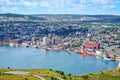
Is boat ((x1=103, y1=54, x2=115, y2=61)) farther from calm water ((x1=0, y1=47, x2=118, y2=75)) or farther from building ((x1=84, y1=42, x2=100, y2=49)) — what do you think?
building ((x1=84, y1=42, x2=100, y2=49))

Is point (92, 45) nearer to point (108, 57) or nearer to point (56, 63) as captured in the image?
point (108, 57)

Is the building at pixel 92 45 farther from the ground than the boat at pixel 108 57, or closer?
farther from the ground

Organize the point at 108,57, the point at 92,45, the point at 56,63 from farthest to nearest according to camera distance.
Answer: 1. the point at 92,45
2. the point at 108,57
3. the point at 56,63

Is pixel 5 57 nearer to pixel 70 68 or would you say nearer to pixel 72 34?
pixel 70 68

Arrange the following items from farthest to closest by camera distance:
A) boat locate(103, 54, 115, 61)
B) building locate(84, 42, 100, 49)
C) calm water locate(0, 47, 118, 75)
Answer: building locate(84, 42, 100, 49) → boat locate(103, 54, 115, 61) → calm water locate(0, 47, 118, 75)

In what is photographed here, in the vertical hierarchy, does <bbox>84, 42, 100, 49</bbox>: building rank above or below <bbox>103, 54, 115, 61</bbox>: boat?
above

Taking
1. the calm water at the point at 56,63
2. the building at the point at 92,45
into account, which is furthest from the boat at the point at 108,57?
the building at the point at 92,45

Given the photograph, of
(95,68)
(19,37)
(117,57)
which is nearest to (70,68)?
(95,68)

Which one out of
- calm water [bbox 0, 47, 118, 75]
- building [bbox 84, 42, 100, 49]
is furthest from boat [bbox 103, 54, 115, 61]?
building [bbox 84, 42, 100, 49]

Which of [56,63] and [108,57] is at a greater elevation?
[56,63]

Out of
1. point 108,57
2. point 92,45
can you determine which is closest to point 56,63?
point 108,57

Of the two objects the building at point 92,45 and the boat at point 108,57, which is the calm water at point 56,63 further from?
the building at point 92,45

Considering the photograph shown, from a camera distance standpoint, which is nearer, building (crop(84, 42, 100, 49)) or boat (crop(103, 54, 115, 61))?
boat (crop(103, 54, 115, 61))
